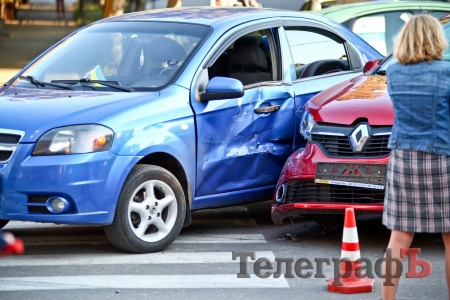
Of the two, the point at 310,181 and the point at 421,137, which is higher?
the point at 421,137

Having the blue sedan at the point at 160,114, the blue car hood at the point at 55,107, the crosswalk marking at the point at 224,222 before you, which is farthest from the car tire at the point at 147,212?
the crosswalk marking at the point at 224,222

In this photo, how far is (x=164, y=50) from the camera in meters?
7.36

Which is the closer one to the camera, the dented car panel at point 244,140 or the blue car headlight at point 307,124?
the blue car headlight at point 307,124

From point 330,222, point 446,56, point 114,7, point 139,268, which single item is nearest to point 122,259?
point 139,268

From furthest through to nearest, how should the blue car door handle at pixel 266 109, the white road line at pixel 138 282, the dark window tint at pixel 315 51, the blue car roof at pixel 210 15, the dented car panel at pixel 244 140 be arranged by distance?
1. the dark window tint at pixel 315 51
2. the blue car roof at pixel 210 15
3. the blue car door handle at pixel 266 109
4. the dented car panel at pixel 244 140
5. the white road line at pixel 138 282

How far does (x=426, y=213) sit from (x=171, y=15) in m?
3.47

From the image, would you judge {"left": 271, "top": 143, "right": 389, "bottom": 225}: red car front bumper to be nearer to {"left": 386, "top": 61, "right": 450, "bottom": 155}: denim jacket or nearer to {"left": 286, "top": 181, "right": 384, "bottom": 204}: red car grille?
{"left": 286, "top": 181, "right": 384, "bottom": 204}: red car grille

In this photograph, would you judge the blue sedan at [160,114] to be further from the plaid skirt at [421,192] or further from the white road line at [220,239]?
the plaid skirt at [421,192]

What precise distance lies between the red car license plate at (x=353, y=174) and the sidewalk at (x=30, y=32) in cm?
1344

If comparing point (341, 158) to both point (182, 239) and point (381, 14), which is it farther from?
point (381, 14)

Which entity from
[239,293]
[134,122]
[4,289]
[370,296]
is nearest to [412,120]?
[370,296]

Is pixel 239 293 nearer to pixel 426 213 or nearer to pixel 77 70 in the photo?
pixel 426 213

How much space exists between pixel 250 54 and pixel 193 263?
2.22 m

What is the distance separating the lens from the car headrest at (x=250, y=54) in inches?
310
